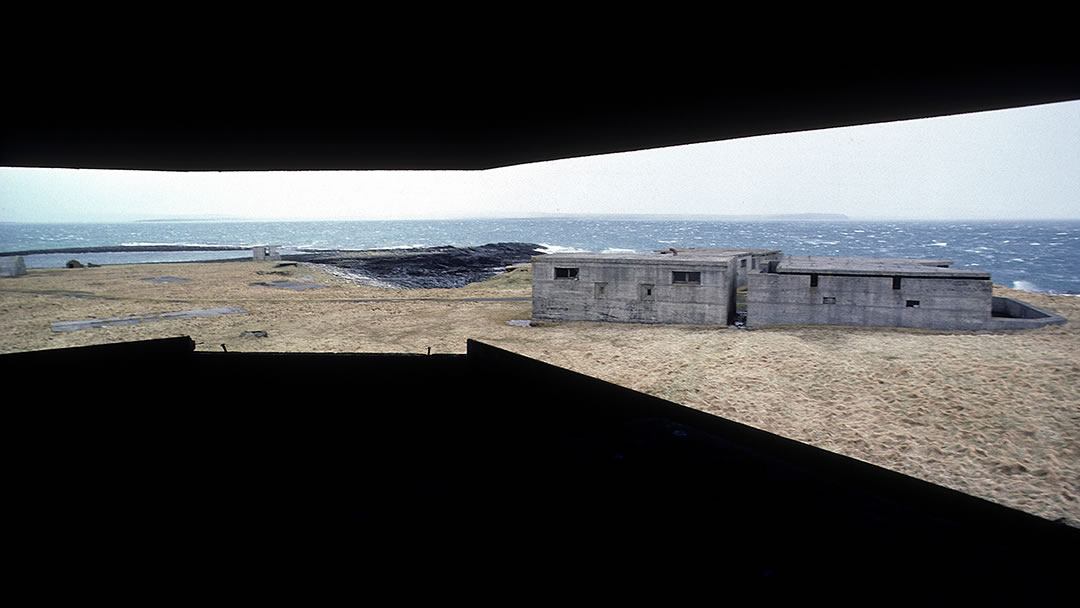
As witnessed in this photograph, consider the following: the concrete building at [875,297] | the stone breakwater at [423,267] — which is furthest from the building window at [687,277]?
the stone breakwater at [423,267]

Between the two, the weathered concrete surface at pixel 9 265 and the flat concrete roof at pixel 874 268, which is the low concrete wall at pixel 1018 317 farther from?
the weathered concrete surface at pixel 9 265

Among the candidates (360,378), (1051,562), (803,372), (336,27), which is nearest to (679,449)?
(1051,562)

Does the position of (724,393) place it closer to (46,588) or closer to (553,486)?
(553,486)

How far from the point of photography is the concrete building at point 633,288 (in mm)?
24734

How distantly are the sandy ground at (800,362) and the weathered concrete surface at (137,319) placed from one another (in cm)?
67

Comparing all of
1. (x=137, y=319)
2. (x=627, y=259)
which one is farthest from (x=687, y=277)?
(x=137, y=319)

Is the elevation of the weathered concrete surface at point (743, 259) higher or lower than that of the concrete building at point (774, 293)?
higher

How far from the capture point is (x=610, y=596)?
1957mm

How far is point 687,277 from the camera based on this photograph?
24.9 meters

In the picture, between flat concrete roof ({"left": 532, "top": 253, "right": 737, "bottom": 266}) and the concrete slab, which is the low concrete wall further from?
the concrete slab

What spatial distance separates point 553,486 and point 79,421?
4.55 metres

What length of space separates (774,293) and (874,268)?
4.57m

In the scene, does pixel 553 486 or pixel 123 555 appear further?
pixel 553 486

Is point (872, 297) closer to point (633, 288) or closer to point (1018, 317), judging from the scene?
point (633, 288)
